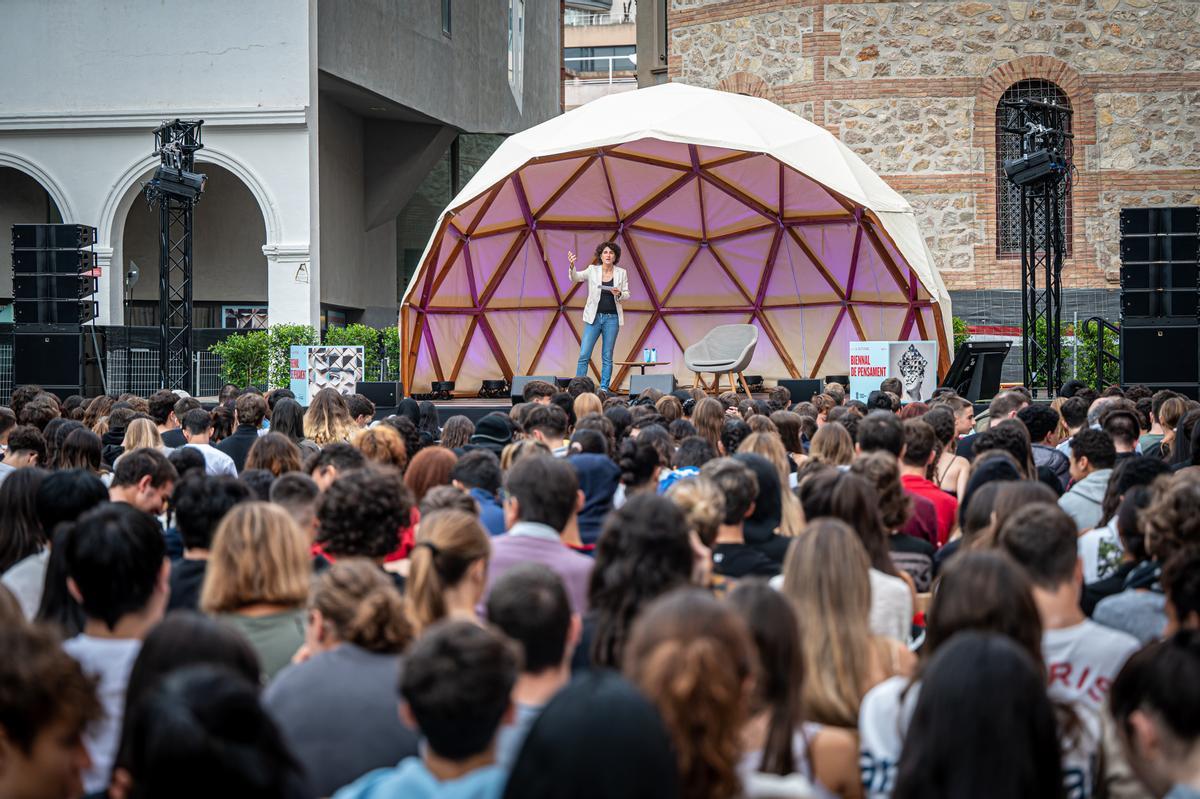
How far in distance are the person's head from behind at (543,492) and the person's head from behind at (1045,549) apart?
1.50 metres

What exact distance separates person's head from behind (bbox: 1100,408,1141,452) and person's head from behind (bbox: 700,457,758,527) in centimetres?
295

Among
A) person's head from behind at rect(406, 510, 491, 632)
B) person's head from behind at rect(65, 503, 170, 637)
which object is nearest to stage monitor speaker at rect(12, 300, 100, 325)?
person's head from behind at rect(65, 503, 170, 637)

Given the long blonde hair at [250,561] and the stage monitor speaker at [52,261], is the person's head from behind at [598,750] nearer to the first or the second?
the long blonde hair at [250,561]

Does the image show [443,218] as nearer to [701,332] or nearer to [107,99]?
[701,332]

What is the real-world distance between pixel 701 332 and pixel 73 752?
1967cm

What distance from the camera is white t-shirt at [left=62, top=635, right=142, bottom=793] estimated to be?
3.04 m

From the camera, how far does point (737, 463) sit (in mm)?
4602

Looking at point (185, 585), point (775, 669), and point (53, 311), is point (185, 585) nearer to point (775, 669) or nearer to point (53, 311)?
point (775, 669)

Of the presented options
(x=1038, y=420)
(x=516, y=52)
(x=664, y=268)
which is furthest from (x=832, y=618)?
(x=516, y=52)

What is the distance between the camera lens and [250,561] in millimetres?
3547

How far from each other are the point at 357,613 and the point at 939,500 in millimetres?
3569

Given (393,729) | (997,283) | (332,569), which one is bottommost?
(393,729)

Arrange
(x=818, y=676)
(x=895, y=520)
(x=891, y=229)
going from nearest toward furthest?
(x=818, y=676) < (x=895, y=520) < (x=891, y=229)

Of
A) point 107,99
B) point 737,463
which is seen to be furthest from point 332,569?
point 107,99
